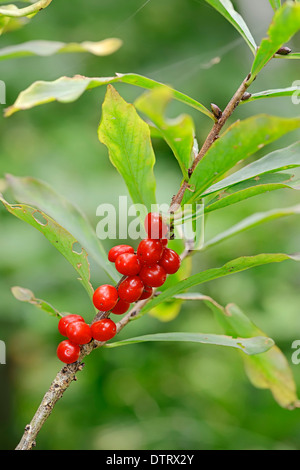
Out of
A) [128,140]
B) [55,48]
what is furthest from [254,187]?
[55,48]

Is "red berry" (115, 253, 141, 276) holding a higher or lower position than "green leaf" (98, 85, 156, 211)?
lower

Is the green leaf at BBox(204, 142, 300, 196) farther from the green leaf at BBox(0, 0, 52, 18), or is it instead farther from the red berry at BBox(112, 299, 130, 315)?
the green leaf at BBox(0, 0, 52, 18)

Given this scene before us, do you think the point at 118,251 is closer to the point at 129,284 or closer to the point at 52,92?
the point at 129,284

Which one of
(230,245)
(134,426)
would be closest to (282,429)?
(134,426)

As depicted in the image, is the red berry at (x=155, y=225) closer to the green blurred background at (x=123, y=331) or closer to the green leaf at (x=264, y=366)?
the green leaf at (x=264, y=366)

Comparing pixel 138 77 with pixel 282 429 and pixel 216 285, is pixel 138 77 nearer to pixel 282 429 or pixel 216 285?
pixel 216 285

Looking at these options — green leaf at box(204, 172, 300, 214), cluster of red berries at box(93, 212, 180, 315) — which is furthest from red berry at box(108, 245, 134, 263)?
green leaf at box(204, 172, 300, 214)

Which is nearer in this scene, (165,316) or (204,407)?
(165,316)
